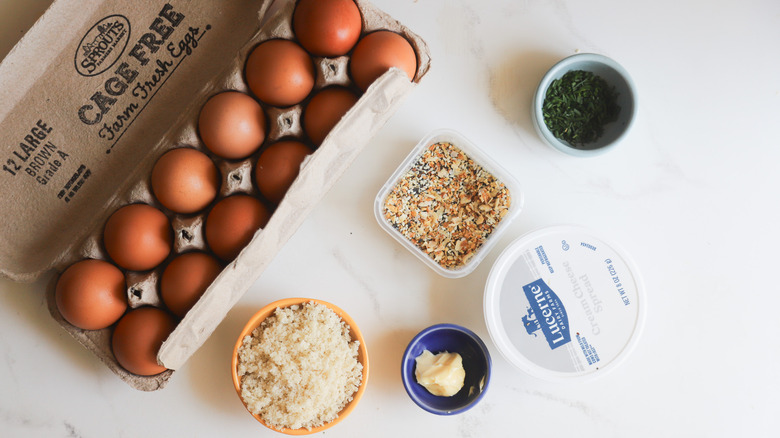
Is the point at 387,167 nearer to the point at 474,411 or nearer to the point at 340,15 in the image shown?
the point at 340,15

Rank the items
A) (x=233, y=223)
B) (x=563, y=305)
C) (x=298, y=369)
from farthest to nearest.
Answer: (x=563, y=305), (x=298, y=369), (x=233, y=223)

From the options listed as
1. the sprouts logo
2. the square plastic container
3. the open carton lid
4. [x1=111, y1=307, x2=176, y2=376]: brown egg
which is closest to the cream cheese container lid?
the square plastic container

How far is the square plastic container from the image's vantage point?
1.37 metres

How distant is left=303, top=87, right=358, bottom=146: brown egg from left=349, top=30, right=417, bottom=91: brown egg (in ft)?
0.17

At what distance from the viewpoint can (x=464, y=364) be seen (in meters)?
1.38

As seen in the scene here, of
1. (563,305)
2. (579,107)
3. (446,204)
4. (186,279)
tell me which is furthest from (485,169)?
(186,279)

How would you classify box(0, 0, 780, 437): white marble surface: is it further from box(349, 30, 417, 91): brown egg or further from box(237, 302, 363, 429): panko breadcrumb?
box(349, 30, 417, 91): brown egg

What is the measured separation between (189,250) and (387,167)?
0.53 m

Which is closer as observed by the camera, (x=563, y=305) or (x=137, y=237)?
(x=137, y=237)

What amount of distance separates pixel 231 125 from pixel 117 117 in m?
0.35

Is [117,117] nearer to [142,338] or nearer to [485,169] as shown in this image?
[142,338]

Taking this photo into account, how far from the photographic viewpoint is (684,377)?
1.44 meters

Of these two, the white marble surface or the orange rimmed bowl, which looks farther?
the white marble surface

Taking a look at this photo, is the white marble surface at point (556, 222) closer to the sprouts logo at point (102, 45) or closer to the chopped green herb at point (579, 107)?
the chopped green herb at point (579, 107)
